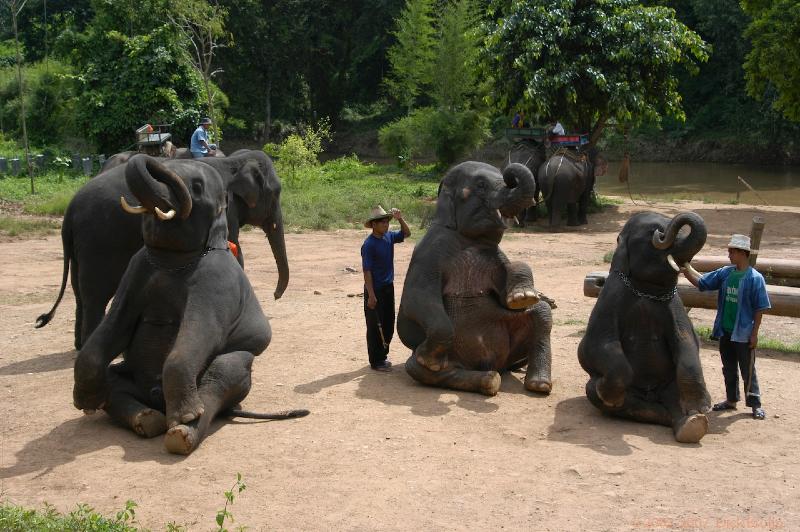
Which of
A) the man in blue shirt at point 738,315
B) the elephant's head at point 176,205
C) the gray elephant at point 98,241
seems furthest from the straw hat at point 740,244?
the gray elephant at point 98,241

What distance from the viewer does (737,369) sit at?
740 centimetres

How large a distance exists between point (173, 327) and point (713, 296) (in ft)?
18.2

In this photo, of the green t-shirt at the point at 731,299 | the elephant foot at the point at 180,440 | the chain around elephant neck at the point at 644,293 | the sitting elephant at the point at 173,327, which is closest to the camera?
the elephant foot at the point at 180,440

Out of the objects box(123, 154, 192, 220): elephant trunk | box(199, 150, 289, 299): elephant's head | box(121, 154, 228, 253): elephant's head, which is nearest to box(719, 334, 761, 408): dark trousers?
box(121, 154, 228, 253): elephant's head

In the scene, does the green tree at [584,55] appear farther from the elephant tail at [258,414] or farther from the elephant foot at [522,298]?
the elephant tail at [258,414]

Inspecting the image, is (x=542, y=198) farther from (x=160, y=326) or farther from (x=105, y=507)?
(x=105, y=507)

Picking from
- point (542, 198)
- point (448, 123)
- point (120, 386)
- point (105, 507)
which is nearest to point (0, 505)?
point (105, 507)

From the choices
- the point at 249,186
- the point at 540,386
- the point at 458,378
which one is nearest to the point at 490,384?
the point at 458,378

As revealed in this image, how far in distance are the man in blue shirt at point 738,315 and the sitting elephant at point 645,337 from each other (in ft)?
1.04

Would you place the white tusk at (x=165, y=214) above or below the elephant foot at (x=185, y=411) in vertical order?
above

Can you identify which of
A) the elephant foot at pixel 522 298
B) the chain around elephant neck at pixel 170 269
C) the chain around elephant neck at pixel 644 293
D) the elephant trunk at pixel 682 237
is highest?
the elephant trunk at pixel 682 237

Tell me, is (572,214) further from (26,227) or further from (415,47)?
(415,47)

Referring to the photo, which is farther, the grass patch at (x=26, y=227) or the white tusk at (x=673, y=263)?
the grass patch at (x=26, y=227)

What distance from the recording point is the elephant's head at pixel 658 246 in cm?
669
